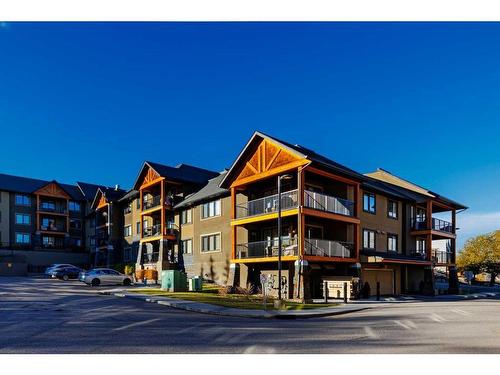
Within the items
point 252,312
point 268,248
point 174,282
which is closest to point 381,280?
point 268,248

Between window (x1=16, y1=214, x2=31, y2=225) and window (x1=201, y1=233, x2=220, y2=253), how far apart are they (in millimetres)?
31877

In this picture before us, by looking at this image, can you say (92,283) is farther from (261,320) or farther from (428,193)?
(428,193)

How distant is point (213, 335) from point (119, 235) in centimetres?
4471

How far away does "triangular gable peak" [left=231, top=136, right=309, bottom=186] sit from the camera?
28953 millimetres

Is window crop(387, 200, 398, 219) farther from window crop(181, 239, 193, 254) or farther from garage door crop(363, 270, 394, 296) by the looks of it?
window crop(181, 239, 193, 254)

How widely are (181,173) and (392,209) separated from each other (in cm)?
Answer: 2086

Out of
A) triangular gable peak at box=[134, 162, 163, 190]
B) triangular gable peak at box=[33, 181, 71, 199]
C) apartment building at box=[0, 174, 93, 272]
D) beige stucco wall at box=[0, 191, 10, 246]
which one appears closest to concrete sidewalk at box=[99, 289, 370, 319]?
triangular gable peak at box=[134, 162, 163, 190]

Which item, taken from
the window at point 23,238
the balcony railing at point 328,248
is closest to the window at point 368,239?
the balcony railing at point 328,248

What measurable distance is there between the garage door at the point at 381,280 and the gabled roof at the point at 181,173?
19200mm

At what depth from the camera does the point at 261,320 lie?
1731 cm

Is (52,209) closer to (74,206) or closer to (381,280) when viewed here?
(74,206)

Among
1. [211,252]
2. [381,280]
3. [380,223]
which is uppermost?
[380,223]

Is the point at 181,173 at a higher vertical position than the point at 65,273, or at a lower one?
higher

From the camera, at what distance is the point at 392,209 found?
1479 inches
